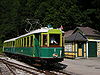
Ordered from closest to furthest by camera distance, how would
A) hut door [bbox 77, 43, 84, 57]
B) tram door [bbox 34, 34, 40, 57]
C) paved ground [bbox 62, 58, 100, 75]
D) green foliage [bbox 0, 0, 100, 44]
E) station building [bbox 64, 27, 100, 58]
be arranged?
paved ground [bbox 62, 58, 100, 75]
tram door [bbox 34, 34, 40, 57]
station building [bbox 64, 27, 100, 58]
hut door [bbox 77, 43, 84, 57]
green foliage [bbox 0, 0, 100, 44]

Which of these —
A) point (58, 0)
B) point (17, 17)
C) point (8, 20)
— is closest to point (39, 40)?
point (58, 0)

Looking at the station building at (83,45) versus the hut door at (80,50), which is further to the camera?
the hut door at (80,50)

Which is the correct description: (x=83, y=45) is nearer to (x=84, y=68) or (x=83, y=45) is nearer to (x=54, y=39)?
(x=84, y=68)

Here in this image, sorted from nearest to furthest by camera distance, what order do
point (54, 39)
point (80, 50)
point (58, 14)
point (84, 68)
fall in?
point (54, 39) → point (84, 68) → point (80, 50) → point (58, 14)

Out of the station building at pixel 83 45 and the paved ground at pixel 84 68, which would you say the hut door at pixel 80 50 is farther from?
the paved ground at pixel 84 68

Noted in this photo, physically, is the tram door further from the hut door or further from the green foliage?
the green foliage

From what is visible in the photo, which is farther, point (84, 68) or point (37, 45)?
point (84, 68)

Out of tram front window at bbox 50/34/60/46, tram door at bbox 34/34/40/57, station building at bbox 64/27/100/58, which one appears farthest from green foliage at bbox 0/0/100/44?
tram door at bbox 34/34/40/57

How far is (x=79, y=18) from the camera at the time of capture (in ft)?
147

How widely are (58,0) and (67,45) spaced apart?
61.3ft

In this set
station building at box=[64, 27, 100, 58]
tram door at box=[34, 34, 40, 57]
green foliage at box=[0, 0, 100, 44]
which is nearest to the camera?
tram door at box=[34, 34, 40, 57]

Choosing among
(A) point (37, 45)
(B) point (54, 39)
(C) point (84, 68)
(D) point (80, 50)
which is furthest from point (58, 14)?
(B) point (54, 39)

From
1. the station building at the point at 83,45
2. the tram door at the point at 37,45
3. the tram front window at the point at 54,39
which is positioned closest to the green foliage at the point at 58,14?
the station building at the point at 83,45

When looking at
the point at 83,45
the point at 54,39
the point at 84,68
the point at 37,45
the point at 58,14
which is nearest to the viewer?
the point at 54,39
